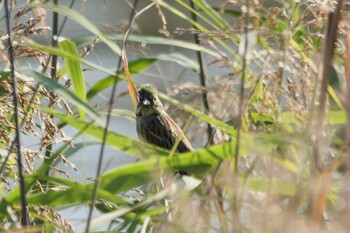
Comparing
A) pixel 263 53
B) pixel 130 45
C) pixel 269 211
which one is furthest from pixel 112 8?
pixel 269 211

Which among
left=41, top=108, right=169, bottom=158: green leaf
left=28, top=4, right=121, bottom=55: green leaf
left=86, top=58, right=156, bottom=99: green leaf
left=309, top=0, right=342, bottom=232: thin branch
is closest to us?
left=309, top=0, right=342, bottom=232: thin branch

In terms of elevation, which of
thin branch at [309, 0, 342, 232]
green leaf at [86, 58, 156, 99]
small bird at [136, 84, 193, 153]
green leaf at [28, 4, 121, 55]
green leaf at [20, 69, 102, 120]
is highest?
thin branch at [309, 0, 342, 232]

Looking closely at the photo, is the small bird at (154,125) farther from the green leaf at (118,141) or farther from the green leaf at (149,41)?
the green leaf at (118,141)

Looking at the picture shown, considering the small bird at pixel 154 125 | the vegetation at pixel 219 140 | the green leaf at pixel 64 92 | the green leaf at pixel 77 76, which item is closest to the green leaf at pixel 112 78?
the vegetation at pixel 219 140

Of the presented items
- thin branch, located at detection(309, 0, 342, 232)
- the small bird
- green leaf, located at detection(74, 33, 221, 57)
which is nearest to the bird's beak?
→ the small bird

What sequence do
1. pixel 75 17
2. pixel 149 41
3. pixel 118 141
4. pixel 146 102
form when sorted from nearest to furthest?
pixel 118 141, pixel 75 17, pixel 149 41, pixel 146 102

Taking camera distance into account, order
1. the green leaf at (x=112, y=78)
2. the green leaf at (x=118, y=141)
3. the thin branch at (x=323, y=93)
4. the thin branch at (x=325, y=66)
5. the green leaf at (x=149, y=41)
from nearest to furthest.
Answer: the thin branch at (x=323, y=93), the thin branch at (x=325, y=66), the green leaf at (x=118, y=141), the green leaf at (x=149, y=41), the green leaf at (x=112, y=78)

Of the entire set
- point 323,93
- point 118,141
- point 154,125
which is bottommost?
point 154,125

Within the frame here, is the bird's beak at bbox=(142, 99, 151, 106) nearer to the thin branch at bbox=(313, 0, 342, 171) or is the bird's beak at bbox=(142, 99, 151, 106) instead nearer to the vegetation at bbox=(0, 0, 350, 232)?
the vegetation at bbox=(0, 0, 350, 232)

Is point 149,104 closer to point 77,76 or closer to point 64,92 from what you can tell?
point 77,76

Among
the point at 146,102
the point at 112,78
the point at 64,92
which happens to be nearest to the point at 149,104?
the point at 146,102

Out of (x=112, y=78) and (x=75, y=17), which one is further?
(x=112, y=78)

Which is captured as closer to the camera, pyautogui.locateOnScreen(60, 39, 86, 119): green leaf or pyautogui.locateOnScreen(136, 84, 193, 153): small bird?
pyautogui.locateOnScreen(60, 39, 86, 119): green leaf

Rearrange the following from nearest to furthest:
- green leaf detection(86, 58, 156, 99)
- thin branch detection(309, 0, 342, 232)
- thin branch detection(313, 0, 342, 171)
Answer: thin branch detection(309, 0, 342, 232) → thin branch detection(313, 0, 342, 171) → green leaf detection(86, 58, 156, 99)
